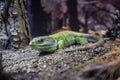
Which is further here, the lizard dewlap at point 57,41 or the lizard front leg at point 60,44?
the lizard front leg at point 60,44

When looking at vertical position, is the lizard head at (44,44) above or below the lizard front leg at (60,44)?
above

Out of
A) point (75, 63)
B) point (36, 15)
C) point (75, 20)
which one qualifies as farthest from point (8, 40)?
point (75, 20)

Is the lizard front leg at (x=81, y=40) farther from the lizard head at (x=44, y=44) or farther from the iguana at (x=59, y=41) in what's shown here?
the lizard head at (x=44, y=44)

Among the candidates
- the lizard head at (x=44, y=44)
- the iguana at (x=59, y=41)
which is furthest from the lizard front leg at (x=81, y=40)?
the lizard head at (x=44, y=44)

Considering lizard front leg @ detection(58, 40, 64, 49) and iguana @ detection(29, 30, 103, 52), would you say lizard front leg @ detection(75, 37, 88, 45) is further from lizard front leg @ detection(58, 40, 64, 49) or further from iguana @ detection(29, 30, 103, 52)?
lizard front leg @ detection(58, 40, 64, 49)

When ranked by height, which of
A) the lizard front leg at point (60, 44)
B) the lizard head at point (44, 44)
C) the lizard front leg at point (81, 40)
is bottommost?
the lizard front leg at point (81, 40)

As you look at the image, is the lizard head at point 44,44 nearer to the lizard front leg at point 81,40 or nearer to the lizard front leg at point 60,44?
the lizard front leg at point 60,44

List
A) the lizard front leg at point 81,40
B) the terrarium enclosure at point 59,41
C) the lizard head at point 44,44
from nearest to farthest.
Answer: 1. the terrarium enclosure at point 59,41
2. the lizard head at point 44,44
3. the lizard front leg at point 81,40

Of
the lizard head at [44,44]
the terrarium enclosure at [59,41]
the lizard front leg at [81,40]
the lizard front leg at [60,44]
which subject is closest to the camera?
the terrarium enclosure at [59,41]
